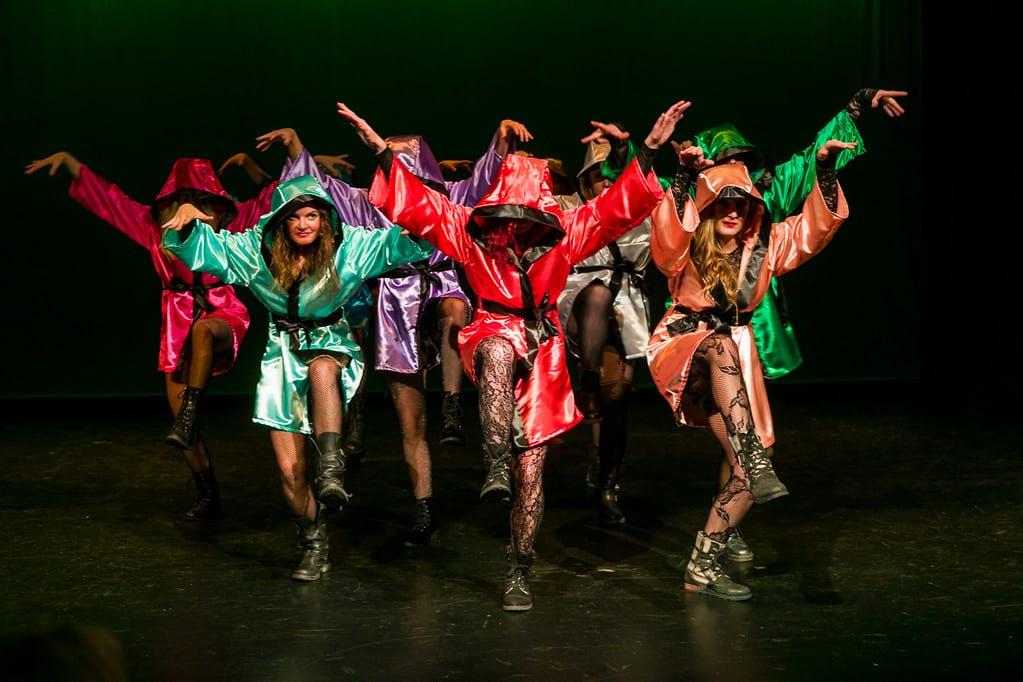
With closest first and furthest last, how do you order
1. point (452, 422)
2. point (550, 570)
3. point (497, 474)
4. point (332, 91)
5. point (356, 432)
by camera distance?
point (497, 474) → point (550, 570) → point (452, 422) → point (356, 432) → point (332, 91)

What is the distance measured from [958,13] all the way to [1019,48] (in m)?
0.61

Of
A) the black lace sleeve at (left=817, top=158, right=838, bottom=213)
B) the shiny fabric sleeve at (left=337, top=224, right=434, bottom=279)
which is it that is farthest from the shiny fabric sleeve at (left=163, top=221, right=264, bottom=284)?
the black lace sleeve at (left=817, top=158, right=838, bottom=213)

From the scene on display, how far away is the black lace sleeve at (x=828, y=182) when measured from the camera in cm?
424

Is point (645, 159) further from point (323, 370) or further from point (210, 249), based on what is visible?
point (210, 249)

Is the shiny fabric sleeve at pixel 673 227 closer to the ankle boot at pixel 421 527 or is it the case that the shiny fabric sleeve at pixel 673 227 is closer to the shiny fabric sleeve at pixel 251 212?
the ankle boot at pixel 421 527

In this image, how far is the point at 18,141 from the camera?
845 cm

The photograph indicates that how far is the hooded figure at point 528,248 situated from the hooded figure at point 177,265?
1.41 metres

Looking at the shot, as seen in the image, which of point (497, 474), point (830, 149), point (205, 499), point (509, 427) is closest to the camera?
point (497, 474)

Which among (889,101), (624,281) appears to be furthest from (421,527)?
(889,101)

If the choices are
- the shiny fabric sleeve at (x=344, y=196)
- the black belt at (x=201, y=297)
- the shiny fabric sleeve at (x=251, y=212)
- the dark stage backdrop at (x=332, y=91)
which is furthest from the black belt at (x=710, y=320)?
the dark stage backdrop at (x=332, y=91)

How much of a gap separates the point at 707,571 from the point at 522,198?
139 cm

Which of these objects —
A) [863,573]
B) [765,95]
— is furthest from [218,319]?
[765,95]

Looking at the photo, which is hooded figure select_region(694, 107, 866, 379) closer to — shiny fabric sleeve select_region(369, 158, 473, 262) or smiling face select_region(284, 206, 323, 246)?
shiny fabric sleeve select_region(369, 158, 473, 262)

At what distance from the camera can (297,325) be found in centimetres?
438
